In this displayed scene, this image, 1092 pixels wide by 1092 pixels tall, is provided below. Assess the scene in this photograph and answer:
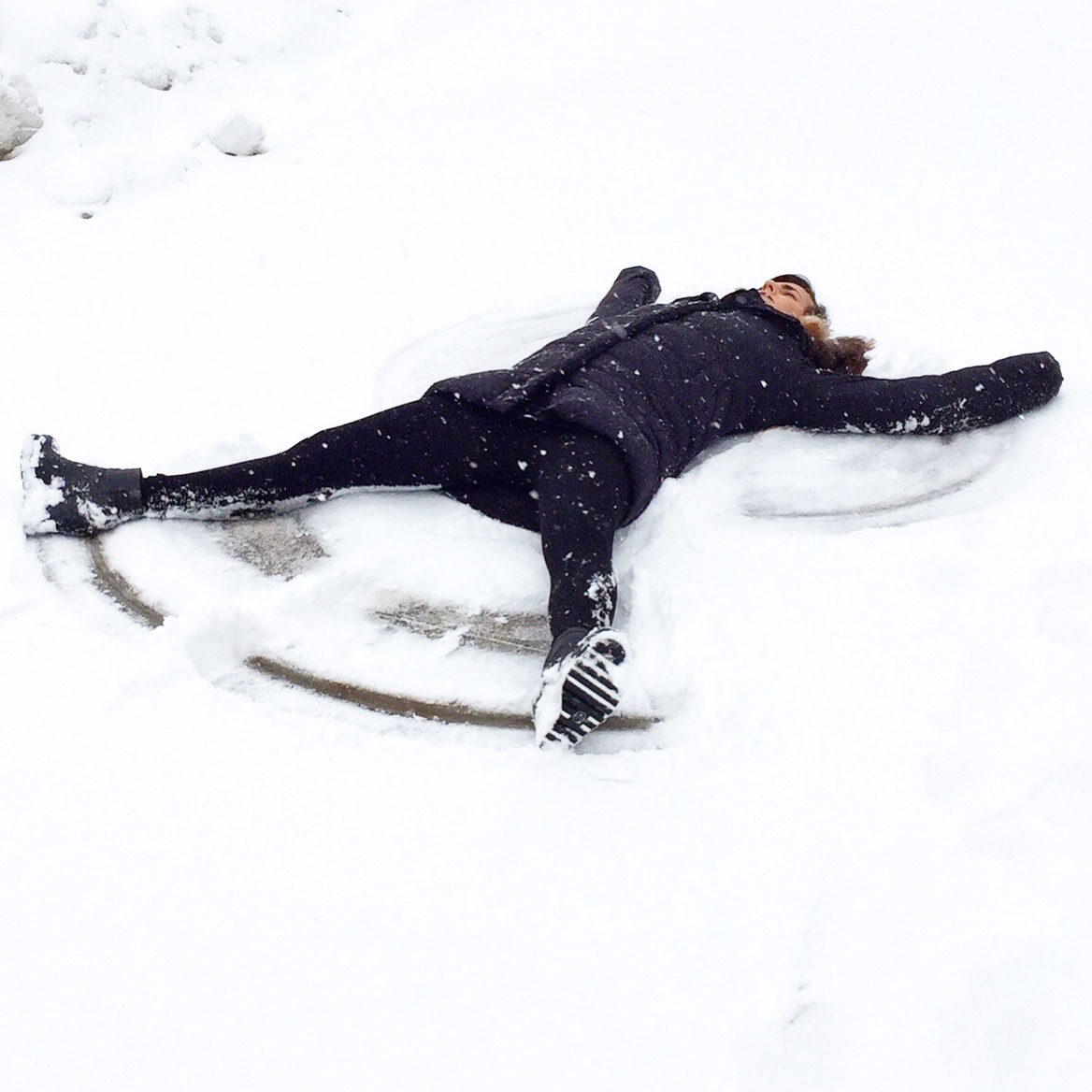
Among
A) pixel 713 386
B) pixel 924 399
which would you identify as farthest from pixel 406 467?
pixel 924 399

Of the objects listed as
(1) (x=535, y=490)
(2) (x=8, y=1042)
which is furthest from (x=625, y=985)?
(1) (x=535, y=490)

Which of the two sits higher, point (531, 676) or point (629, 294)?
point (629, 294)

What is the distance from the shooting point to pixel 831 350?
3178 mm

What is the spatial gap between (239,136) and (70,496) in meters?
2.71

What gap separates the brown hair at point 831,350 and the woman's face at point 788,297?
33mm

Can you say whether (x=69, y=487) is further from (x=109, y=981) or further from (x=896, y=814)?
(x=896, y=814)

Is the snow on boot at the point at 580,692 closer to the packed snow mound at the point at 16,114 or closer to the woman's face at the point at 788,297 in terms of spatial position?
the woman's face at the point at 788,297

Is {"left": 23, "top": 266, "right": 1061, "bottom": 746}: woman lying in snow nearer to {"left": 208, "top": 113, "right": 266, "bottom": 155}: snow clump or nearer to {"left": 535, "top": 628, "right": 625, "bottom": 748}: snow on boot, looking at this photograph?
{"left": 535, "top": 628, "right": 625, "bottom": 748}: snow on boot

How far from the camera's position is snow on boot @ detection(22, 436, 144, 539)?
263cm

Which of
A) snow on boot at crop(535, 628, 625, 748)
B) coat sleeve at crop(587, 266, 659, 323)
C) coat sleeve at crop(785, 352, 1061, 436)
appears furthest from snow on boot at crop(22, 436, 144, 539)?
coat sleeve at crop(785, 352, 1061, 436)

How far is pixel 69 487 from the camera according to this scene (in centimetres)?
265

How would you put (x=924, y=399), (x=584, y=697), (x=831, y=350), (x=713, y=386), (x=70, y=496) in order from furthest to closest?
(x=831, y=350), (x=924, y=399), (x=713, y=386), (x=70, y=496), (x=584, y=697)

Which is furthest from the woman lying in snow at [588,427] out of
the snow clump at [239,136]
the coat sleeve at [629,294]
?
the snow clump at [239,136]

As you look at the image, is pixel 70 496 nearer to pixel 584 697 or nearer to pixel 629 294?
pixel 584 697
